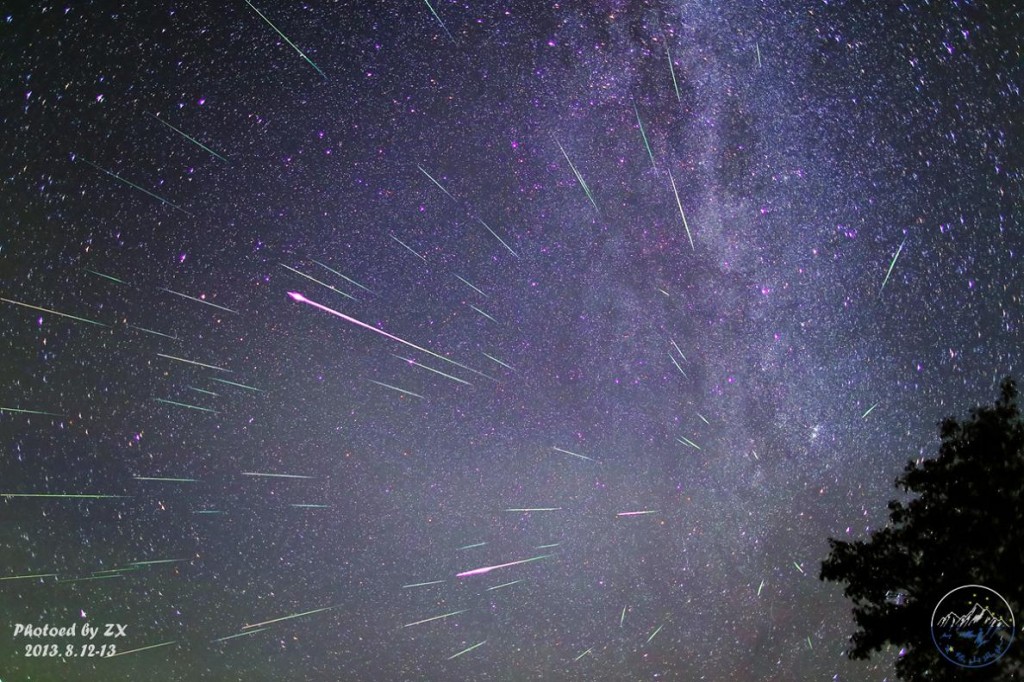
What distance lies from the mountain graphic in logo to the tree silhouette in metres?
0.09

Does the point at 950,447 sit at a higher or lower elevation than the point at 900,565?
higher

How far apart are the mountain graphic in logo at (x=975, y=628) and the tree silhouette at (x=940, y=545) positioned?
86mm

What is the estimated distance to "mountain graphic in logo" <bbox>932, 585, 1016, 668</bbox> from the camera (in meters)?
6.96

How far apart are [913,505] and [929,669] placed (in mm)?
1641

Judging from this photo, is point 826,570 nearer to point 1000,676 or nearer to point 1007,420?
point 1000,676

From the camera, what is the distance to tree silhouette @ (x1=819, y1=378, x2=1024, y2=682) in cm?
727

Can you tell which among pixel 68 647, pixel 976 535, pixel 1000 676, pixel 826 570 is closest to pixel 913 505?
pixel 976 535

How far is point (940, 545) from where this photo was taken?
25.0 ft

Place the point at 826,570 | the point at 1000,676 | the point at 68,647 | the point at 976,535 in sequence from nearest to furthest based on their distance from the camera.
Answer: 1. the point at 1000,676
2. the point at 976,535
3. the point at 826,570
4. the point at 68,647

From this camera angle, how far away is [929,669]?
23.6 ft

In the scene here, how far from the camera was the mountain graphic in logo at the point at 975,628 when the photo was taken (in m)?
6.96

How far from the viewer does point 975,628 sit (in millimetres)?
7047

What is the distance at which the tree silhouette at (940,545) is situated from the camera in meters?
7.27

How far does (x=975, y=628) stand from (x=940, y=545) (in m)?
0.87
